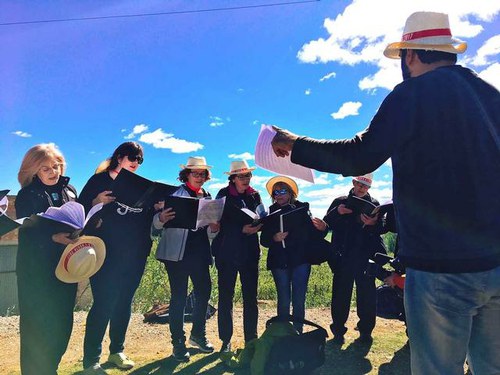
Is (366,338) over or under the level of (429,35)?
under

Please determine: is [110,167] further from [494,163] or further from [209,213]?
[494,163]

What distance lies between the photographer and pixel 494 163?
5.28 ft

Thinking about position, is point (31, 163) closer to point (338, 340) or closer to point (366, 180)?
point (366, 180)

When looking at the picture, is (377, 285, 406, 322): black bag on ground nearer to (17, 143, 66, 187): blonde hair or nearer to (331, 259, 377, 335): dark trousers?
(331, 259, 377, 335): dark trousers

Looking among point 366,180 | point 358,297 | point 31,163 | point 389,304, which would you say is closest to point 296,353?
point 389,304

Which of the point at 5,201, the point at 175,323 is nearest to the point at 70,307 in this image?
the point at 5,201

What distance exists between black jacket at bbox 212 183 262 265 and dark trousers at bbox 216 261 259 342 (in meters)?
0.09

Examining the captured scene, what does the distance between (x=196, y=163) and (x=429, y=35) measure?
137 inches

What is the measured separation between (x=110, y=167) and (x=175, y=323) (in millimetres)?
1907

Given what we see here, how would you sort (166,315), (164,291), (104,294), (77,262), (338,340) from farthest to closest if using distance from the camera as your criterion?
(164,291) < (166,315) < (338,340) < (104,294) < (77,262)

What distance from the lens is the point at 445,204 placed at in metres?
1.62

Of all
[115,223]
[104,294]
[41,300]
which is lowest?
[104,294]

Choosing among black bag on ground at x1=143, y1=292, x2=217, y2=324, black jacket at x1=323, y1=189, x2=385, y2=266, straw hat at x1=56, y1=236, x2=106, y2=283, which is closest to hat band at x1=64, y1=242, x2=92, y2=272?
straw hat at x1=56, y1=236, x2=106, y2=283

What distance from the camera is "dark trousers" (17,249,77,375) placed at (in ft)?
10.1
